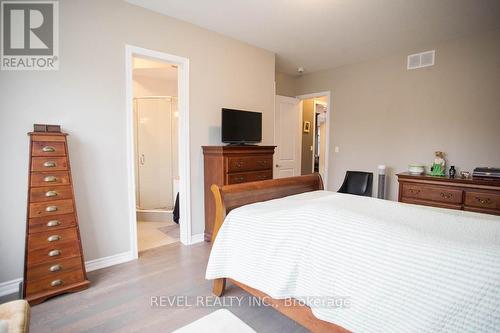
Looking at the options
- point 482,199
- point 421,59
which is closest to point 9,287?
point 482,199

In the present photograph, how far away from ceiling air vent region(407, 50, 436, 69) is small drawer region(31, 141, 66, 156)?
4.49m

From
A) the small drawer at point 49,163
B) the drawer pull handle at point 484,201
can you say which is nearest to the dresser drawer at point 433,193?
the drawer pull handle at point 484,201

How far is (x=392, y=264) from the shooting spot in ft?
3.88

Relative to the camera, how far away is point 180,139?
3.16 meters

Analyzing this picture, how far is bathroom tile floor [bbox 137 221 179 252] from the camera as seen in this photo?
10.6 ft

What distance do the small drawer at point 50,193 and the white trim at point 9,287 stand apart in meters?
0.78

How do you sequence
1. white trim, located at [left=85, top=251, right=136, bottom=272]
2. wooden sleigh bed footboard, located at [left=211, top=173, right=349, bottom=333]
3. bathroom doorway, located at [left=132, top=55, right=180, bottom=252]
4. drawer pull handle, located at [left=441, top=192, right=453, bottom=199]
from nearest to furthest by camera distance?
wooden sleigh bed footboard, located at [left=211, top=173, right=349, bottom=333] → white trim, located at [left=85, top=251, right=136, bottom=272] → drawer pull handle, located at [left=441, top=192, right=453, bottom=199] → bathroom doorway, located at [left=132, top=55, right=180, bottom=252]

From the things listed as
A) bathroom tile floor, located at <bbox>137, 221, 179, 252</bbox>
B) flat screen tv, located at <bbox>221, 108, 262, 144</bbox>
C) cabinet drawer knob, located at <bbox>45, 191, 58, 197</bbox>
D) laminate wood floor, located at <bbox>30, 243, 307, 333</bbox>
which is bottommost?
laminate wood floor, located at <bbox>30, 243, 307, 333</bbox>

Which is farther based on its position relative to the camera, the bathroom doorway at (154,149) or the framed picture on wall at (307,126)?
the framed picture on wall at (307,126)

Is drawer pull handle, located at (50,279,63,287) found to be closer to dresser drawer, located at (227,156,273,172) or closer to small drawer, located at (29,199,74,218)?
small drawer, located at (29,199,74,218)

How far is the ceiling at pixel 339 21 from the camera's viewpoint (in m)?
2.59

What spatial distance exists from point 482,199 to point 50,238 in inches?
172

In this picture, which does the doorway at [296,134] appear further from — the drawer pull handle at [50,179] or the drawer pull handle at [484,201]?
the drawer pull handle at [50,179]

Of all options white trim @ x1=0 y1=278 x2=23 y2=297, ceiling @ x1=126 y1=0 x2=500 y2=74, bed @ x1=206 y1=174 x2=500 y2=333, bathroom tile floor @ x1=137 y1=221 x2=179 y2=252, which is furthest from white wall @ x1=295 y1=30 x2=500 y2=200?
white trim @ x1=0 y1=278 x2=23 y2=297
